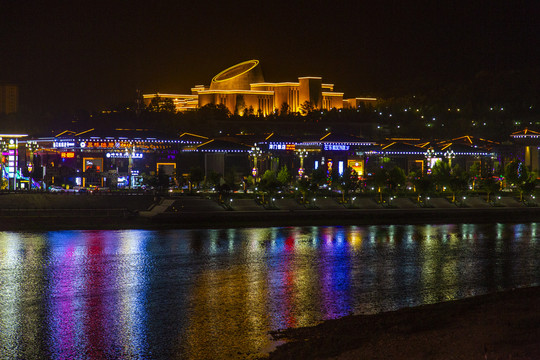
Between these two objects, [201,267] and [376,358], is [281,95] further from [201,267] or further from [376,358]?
[376,358]

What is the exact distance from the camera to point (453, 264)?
19.5 m

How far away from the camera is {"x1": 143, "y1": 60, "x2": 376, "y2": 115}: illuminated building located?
106250 mm

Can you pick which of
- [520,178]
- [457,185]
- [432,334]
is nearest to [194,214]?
[457,185]

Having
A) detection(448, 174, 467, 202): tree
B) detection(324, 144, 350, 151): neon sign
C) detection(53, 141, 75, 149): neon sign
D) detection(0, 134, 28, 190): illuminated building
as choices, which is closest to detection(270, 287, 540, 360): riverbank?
detection(448, 174, 467, 202): tree

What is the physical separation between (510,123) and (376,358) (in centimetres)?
9297

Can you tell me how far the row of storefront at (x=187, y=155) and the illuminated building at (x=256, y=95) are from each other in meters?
39.1

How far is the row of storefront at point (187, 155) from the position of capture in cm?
5097

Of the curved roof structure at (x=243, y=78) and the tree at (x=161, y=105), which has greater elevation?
the curved roof structure at (x=243, y=78)

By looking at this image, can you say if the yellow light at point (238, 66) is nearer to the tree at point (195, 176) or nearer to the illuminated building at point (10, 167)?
the illuminated building at point (10, 167)

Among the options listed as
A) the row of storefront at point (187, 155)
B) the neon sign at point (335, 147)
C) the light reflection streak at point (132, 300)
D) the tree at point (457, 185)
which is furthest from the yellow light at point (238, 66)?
the light reflection streak at point (132, 300)

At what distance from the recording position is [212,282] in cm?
1645

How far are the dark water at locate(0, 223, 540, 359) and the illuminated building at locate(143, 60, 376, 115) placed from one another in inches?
3072

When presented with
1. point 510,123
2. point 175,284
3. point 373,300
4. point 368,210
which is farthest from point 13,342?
point 510,123

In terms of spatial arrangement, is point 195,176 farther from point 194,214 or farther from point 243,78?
point 243,78
